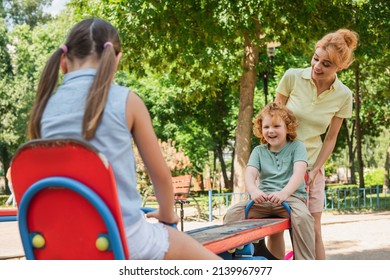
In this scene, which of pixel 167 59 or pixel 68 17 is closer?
pixel 167 59

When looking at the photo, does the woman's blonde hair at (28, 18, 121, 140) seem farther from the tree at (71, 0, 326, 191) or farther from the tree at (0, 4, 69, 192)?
the tree at (0, 4, 69, 192)

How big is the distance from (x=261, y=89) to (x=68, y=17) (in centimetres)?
1465

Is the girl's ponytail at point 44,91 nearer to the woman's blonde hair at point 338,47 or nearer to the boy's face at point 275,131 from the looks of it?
the boy's face at point 275,131

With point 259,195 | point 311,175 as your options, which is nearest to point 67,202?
point 259,195

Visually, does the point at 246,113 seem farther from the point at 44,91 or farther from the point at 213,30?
the point at 44,91

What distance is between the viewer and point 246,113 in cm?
1459

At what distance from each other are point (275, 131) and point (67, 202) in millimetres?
2256

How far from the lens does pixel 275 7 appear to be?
13.5m

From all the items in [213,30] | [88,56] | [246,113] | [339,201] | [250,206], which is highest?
[213,30]

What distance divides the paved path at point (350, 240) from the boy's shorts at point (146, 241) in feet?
13.8

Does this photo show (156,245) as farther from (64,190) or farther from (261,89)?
(261,89)

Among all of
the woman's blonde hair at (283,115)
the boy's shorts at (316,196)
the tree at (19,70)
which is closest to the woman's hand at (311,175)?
the boy's shorts at (316,196)

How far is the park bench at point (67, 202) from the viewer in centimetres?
183
